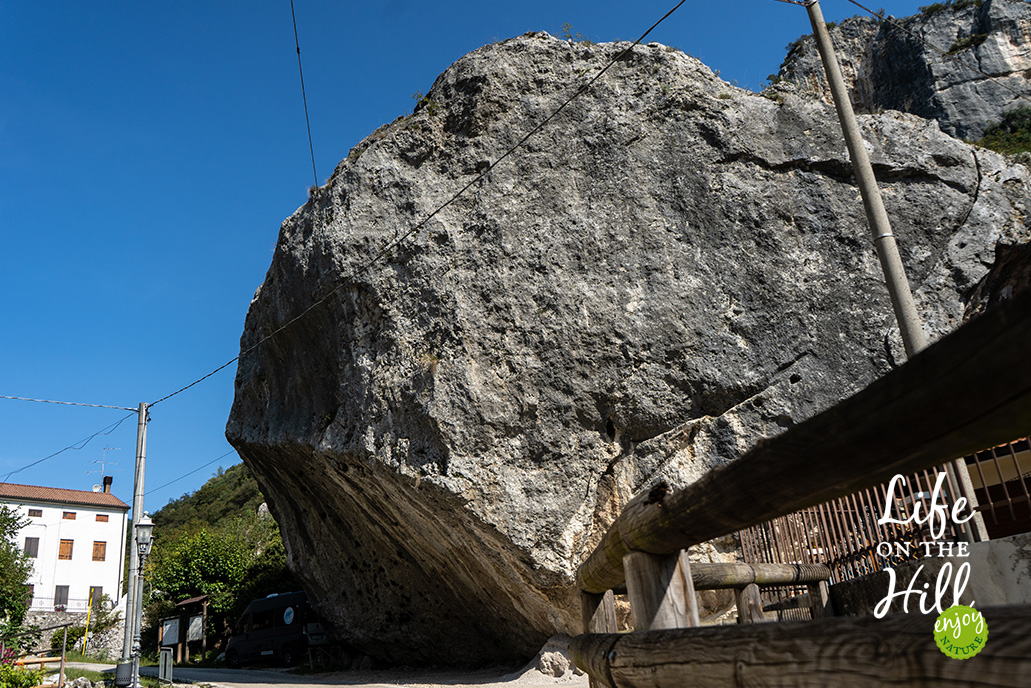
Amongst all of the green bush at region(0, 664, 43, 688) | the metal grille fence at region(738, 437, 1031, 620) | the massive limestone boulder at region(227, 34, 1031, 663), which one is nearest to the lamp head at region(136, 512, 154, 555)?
the green bush at region(0, 664, 43, 688)

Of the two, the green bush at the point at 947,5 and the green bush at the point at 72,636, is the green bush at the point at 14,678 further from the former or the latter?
the green bush at the point at 947,5

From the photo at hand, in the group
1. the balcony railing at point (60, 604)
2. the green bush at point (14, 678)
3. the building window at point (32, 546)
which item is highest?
the building window at point (32, 546)

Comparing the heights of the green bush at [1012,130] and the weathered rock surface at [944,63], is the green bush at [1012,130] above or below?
below

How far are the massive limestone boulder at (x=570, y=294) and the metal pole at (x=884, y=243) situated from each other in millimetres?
3265

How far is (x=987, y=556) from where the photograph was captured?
16.0 ft

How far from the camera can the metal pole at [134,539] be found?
13.3 meters

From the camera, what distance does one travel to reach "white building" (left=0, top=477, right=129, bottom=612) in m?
46.2

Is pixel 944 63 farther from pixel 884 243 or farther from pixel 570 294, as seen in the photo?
pixel 884 243

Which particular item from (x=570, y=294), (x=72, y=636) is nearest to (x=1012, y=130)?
(x=570, y=294)

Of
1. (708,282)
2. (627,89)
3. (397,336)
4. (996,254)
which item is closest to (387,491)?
(397,336)

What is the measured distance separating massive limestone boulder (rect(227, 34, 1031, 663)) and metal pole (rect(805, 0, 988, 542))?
3.27 meters

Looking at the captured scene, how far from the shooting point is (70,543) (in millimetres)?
48562

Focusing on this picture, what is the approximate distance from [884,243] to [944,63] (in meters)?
45.6

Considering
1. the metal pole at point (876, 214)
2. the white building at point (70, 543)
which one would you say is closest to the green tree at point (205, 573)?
the metal pole at point (876, 214)
